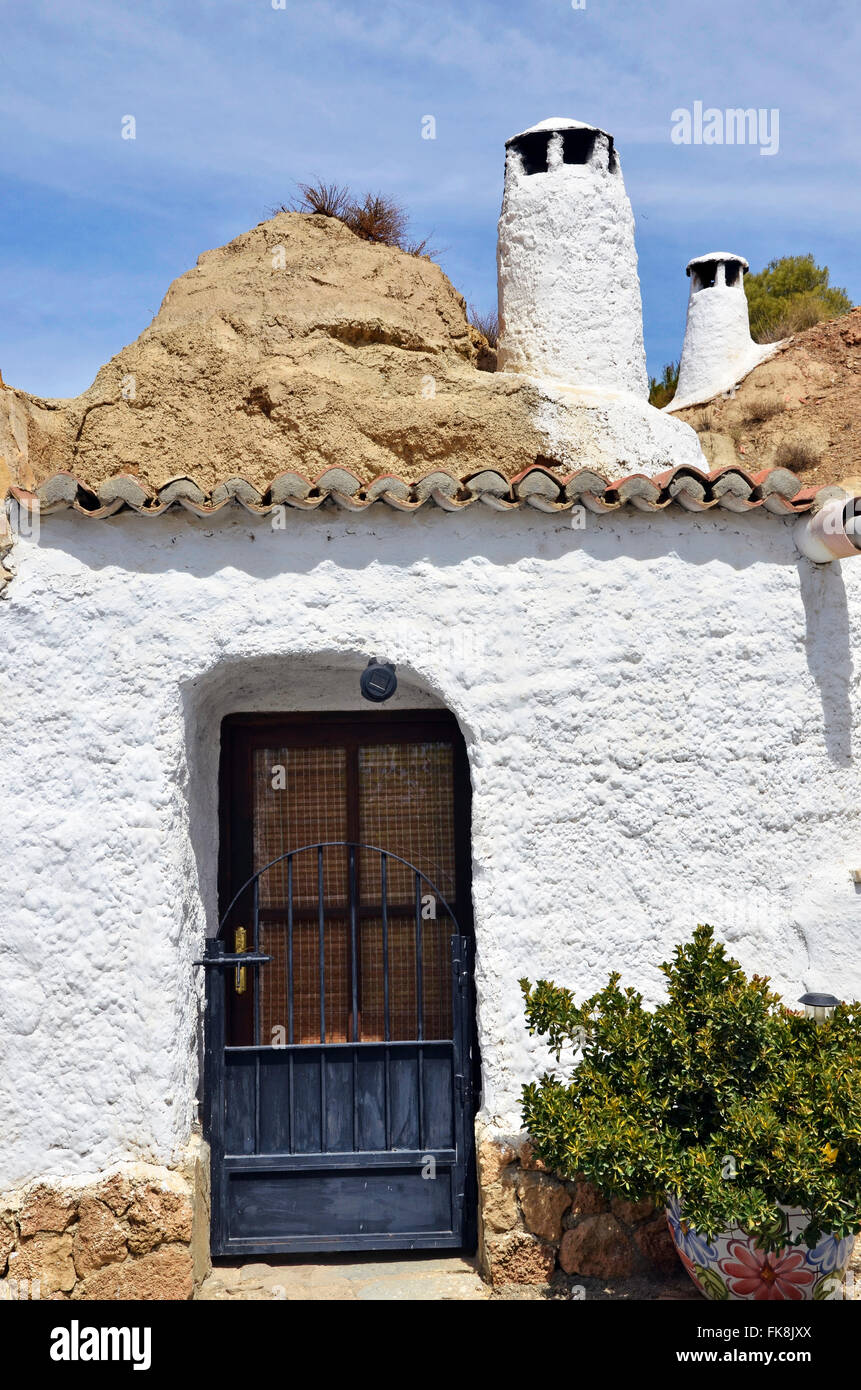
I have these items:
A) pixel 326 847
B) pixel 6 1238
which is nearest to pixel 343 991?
pixel 326 847

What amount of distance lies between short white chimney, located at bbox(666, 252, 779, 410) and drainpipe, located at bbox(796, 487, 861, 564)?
40.0ft

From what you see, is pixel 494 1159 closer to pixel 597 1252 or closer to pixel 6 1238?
pixel 597 1252

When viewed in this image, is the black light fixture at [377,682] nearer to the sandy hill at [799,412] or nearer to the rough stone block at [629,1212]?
the rough stone block at [629,1212]

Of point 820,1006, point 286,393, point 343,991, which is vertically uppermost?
point 286,393

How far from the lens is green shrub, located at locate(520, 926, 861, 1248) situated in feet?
13.2

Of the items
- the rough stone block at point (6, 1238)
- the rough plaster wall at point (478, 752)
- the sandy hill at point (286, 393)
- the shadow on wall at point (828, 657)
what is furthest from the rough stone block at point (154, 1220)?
the sandy hill at point (286, 393)

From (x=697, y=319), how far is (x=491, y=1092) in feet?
51.7

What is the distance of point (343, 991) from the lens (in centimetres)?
574

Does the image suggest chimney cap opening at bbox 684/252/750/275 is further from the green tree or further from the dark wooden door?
the dark wooden door

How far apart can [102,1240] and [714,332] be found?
16.4m

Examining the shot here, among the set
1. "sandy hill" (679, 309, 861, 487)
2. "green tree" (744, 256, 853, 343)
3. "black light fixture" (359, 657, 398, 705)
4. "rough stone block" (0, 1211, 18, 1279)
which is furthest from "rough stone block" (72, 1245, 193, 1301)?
"green tree" (744, 256, 853, 343)

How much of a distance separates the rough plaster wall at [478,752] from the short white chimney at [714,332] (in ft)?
41.1

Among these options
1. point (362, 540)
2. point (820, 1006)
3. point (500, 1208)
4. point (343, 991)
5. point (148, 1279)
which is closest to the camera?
point (820, 1006)

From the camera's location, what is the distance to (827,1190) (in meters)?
3.95
